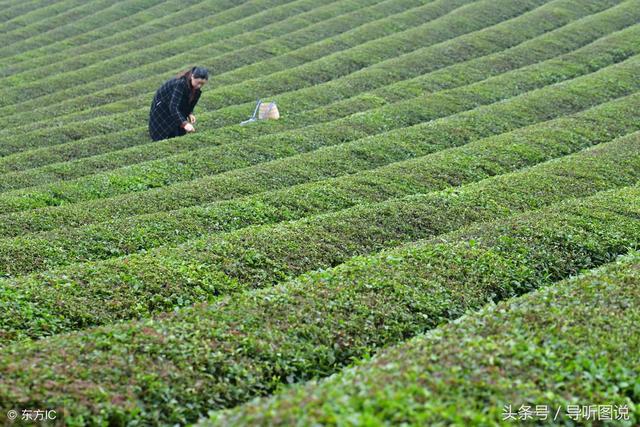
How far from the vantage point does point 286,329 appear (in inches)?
434

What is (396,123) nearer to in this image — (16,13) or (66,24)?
(66,24)

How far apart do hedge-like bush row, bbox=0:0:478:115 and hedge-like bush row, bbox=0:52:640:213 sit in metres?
9.21

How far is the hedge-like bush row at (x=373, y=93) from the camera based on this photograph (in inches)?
1067

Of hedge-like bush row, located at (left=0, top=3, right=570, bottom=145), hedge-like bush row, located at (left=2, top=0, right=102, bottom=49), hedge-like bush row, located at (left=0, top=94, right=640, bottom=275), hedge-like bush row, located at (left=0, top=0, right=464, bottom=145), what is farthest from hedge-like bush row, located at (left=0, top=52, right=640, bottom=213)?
hedge-like bush row, located at (left=2, top=0, right=102, bottom=49)

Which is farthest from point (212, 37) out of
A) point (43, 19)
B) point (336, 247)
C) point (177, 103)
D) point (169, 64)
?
point (336, 247)

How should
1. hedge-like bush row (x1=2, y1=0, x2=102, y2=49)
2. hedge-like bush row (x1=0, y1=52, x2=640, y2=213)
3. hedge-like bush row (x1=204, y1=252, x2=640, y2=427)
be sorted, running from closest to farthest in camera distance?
1. hedge-like bush row (x1=204, y1=252, x2=640, y2=427)
2. hedge-like bush row (x1=0, y1=52, x2=640, y2=213)
3. hedge-like bush row (x1=2, y1=0, x2=102, y2=49)

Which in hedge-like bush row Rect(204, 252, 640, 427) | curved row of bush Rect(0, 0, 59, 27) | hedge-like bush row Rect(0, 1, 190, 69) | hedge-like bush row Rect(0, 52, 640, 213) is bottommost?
hedge-like bush row Rect(0, 52, 640, 213)

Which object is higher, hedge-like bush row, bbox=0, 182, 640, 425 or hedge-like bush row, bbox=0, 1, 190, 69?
hedge-like bush row, bbox=0, 1, 190, 69

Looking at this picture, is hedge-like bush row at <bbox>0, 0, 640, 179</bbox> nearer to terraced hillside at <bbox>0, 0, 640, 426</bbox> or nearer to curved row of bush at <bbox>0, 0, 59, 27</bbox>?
terraced hillside at <bbox>0, 0, 640, 426</bbox>

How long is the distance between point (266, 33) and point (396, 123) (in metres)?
24.0

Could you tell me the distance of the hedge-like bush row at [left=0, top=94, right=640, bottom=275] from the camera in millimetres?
15922

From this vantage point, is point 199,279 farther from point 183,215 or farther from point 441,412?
point 441,412

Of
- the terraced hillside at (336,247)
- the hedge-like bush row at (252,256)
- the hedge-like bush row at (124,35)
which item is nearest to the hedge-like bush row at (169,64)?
the terraced hillside at (336,247)

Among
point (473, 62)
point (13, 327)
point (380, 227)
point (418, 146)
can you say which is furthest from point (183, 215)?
point (473, 62)
